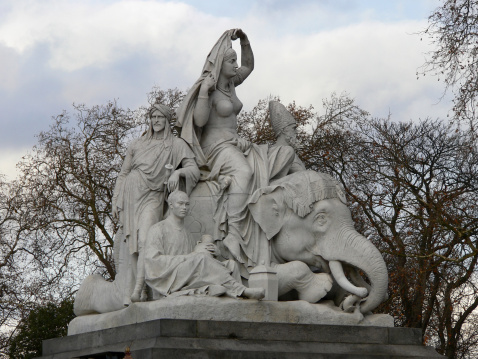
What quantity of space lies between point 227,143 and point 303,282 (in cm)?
207

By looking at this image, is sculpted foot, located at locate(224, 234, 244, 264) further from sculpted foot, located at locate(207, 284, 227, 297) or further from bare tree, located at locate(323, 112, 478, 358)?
bare tree, located at locate(323, 112, 478, 358)

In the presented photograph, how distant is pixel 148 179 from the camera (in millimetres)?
14086

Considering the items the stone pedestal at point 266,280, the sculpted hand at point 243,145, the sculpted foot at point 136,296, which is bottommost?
the sculpted foot at point 136,296

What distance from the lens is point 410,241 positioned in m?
24.0

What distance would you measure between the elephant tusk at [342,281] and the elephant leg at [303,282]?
111mm

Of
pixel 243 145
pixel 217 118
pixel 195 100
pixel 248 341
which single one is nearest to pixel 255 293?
pixel 248 341

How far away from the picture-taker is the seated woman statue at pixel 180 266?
1284 cm

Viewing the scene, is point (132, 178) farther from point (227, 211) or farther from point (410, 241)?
point (410, 241)

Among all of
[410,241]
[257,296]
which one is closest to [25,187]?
[410,241]

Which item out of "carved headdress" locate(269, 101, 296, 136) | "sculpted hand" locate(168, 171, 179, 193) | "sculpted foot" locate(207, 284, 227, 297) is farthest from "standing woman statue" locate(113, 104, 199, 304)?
"carved headdress" locate(269, 101, 296, 136)

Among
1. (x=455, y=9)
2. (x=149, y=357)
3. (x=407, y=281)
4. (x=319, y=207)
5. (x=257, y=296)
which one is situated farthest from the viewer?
(x=407, y=281)

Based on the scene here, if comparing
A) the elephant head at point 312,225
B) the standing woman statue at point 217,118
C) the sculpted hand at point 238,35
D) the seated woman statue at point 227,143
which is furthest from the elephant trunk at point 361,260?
the sculpted hand at point 238,35

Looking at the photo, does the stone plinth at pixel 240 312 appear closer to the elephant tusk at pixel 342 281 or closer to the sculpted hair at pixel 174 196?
the elephant tusk at pixel 342 281

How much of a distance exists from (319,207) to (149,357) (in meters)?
2.93
